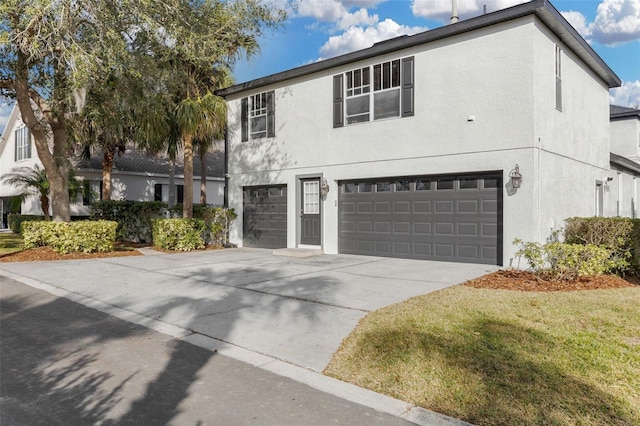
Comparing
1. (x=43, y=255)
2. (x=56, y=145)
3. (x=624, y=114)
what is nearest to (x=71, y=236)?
(x=43, y=255)

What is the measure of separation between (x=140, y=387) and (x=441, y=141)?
9369 millimetres

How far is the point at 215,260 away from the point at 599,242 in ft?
30.4

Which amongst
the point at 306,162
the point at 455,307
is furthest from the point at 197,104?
the point at 455,307

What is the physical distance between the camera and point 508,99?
10.0 meters

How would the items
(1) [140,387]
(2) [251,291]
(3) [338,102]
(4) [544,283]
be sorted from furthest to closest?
1. (3) [338,102]
2. (4) [544,283]
3. (2) [251,291]
4. (1) [140,387]

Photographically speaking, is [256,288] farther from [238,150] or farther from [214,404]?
[238,150]

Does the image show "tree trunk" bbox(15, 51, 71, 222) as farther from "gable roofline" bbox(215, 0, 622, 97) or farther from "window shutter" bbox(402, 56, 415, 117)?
"window shutter" bbox(402, 56, 415, 117)

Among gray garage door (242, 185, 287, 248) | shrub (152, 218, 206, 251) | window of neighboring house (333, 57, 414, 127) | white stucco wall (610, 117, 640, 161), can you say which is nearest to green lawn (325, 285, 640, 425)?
window of neighboring house (333, 57, 414, 127)

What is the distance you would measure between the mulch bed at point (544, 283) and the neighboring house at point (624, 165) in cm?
703

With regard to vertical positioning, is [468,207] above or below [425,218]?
above

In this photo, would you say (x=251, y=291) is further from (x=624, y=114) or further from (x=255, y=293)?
(x=624, y=114)

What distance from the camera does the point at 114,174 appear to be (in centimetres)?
2314

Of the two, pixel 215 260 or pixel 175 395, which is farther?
pixel 215 260

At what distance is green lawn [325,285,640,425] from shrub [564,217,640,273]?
2.82m
